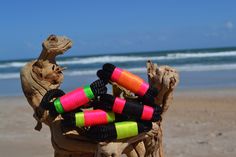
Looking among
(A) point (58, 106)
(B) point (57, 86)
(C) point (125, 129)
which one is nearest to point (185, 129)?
(B) point (57, 86)

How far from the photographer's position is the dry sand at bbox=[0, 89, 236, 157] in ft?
24.6

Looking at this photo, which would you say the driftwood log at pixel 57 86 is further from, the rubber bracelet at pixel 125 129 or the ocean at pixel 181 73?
the ocean at pixel 181 73

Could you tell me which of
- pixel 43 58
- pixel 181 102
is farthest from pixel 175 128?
pixel 43 58

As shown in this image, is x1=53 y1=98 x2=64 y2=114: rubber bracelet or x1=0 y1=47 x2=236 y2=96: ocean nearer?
x1=53 y1=98 x2=64 y2=114: rubber bracelet

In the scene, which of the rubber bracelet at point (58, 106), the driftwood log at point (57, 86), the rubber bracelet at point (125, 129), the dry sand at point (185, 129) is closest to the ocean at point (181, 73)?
the driftwood log at point (57, 86)

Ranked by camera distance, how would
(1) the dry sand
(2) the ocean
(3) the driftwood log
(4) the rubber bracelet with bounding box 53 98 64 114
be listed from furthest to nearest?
1. (2) the ocean
2. (1) the dry sand
3. (3) the driftwood log
4. (4) the rubber bracelet with bounding box 53 98 64 114

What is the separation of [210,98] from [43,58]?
10306 millimetres

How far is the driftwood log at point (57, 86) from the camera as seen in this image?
3.03 m

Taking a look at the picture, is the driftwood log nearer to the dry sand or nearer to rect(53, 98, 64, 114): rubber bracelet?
rect(53, 98, 64, 114): rubber bracelet

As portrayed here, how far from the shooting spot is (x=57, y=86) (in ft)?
10.5

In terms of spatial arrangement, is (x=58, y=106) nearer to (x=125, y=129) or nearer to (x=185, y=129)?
(x=125, y=129)

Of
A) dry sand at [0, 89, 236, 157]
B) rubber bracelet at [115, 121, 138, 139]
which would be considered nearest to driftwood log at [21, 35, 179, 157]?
rubber bracelet at [115, 121, 138, 139]

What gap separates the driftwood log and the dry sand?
401cm

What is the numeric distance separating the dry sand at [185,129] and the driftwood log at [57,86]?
4.01m
